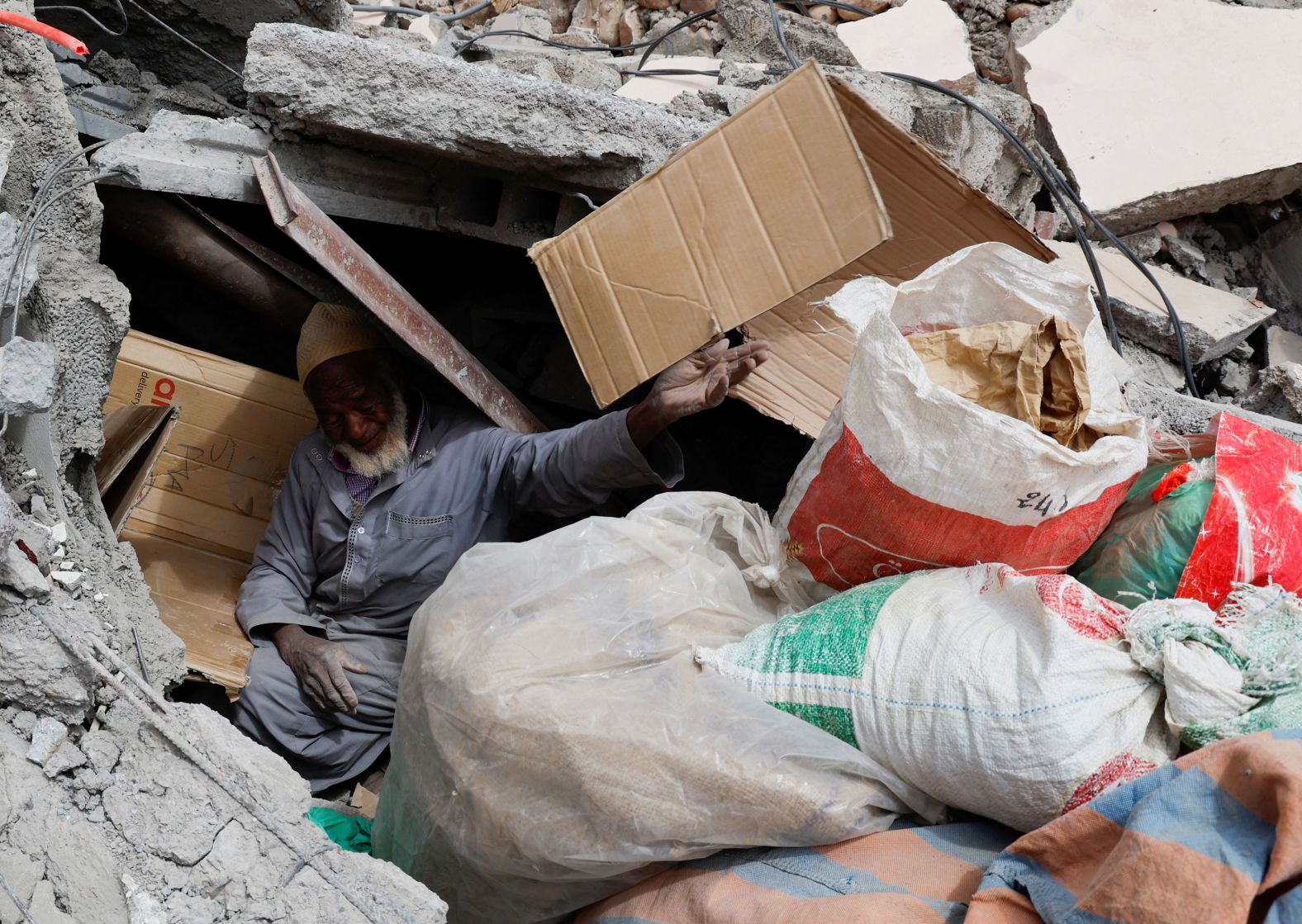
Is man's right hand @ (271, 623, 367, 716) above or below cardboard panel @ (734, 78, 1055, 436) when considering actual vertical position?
below

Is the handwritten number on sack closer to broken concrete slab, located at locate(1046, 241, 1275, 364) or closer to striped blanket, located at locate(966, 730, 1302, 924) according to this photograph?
striped blanket, located at locate(966, 730, 1302, 924)

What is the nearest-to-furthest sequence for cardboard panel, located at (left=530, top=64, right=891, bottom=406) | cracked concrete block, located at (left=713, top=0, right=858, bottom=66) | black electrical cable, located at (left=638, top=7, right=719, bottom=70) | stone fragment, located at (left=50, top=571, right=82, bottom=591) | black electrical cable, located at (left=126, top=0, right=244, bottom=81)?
stone fragment, located at (left=50, top=571, right=82, bottom=591) → cardboard panel, located at (left=530, top=64, right=891, bottom=406) → black electrical cable, located at (left=126, top=0, right=244, bottom=81) → cracked concrete block, located at (left=713, top=0, right=858, bottom=66) → black electrical cable, located at (left=638, top=7, right=719, bottom=70)

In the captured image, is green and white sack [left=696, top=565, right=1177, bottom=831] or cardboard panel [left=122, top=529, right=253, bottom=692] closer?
green and white sack [left=696, top=565, right=1177, bottom=831]

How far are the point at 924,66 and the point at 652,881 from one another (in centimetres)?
304

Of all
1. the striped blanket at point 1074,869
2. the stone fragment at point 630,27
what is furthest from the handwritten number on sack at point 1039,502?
the stone fragment at point 630,27

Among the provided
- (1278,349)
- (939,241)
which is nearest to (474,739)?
(939,241)

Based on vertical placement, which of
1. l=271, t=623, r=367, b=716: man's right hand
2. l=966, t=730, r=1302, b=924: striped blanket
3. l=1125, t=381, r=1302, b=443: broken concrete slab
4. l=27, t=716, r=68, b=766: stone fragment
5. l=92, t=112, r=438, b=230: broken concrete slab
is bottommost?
l=271, t=623, r=367, b=716: man's right hand

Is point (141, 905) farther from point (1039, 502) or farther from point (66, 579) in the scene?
point (1039, 502)

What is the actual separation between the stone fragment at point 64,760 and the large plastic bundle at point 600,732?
58 cm

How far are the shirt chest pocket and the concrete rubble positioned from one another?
2.50 feet

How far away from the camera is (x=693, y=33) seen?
4.25 m

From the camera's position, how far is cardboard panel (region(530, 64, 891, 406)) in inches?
83.9

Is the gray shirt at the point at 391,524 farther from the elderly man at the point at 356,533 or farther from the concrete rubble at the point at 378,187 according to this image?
the concrete rubble at the point at 378,187

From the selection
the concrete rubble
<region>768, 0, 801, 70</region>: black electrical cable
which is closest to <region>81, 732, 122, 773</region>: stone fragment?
the concrete rubble
